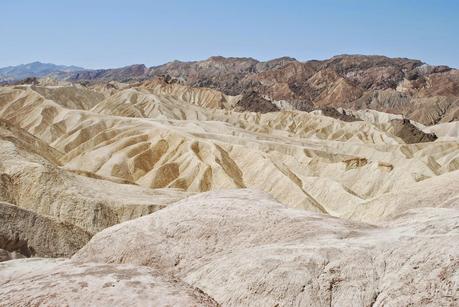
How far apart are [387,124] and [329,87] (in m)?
60.3

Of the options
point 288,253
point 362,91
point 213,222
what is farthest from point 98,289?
point 362,91

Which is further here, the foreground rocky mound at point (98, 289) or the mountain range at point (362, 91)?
the mountain range at point (362, 91)

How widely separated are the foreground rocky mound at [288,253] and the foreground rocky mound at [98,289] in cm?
100

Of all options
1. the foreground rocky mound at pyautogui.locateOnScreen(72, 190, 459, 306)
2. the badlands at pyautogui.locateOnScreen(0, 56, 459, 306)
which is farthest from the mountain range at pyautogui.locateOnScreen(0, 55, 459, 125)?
the foreground rocky mound at pyautogui.locateOnScreen(72, 190, 459, 306)

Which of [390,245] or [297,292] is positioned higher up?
[390,245]

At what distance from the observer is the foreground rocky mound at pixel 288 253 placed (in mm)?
8023

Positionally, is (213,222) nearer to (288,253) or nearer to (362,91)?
(288,253)

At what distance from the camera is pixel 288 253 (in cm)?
902

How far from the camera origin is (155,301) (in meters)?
7.51

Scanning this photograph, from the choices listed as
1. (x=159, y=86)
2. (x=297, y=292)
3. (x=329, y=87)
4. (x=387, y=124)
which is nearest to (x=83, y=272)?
(x=297, y=292)

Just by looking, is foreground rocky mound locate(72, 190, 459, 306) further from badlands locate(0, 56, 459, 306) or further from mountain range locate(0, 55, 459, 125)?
mountain range locate(0, 55, 459, 125)

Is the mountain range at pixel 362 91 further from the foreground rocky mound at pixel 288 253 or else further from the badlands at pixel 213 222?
the foreground rocky mound at pixel 288 253

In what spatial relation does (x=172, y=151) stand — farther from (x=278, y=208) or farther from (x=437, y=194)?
(x=278, y=208)

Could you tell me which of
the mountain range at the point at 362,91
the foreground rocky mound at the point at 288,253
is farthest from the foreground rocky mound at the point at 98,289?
the mountain range at the point at 362,91
